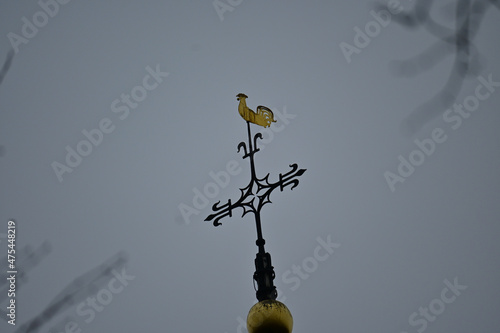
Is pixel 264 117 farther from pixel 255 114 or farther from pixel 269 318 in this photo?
pixel 269 318

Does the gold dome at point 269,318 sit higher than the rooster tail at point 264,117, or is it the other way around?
the rooster tail at point 264,117

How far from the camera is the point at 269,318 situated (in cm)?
387

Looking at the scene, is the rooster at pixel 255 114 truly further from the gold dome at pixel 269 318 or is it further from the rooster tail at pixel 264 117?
the gold dome at pixel 269 318

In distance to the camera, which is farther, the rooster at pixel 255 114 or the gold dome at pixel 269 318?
the rooster at pixel 255 114

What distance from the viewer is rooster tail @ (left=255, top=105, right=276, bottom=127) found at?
5.28 m

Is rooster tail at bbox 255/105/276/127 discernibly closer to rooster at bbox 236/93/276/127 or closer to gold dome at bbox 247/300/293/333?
rooster at bbox 236/93/276/127

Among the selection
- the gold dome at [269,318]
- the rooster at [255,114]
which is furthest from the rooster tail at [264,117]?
the gold dome at [269,318]

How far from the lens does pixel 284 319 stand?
391 cm

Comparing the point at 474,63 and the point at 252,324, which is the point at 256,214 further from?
the point at 474,63

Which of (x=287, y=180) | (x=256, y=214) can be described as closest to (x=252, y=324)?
(x=256, y=214)

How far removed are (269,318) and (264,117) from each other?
216 centimetres

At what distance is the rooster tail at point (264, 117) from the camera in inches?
208

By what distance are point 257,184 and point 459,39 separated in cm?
278

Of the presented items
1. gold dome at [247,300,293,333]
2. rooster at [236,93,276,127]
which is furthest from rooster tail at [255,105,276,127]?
gold dome at [247,300,293,333]
